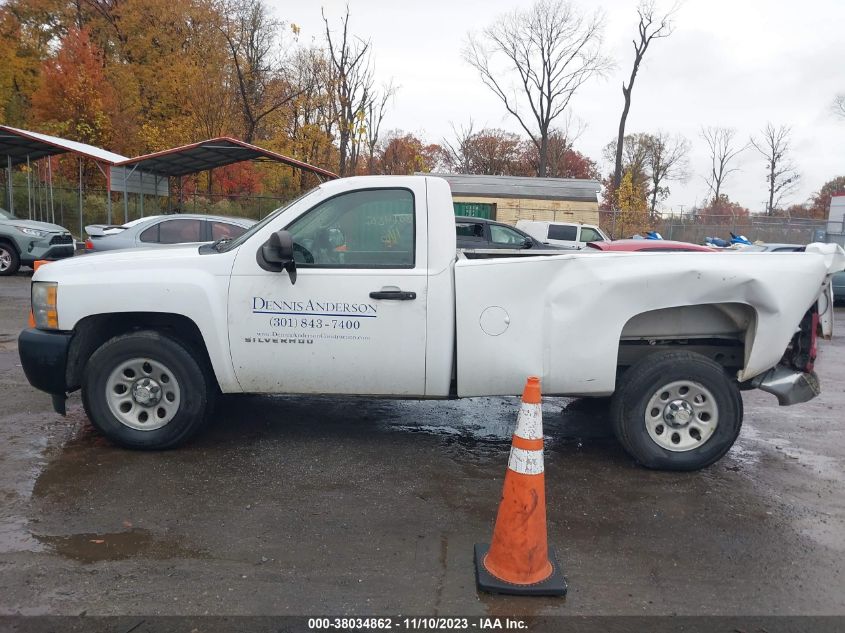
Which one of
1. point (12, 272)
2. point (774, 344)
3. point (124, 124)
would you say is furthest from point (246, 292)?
point (124, 124)

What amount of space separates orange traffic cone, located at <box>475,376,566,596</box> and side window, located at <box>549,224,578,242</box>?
67.7ft

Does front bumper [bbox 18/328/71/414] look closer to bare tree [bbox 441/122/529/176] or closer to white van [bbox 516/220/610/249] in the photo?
white van [bbox 516/220/610/249]

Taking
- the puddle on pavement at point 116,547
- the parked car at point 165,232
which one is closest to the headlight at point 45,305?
the puddle on pavement at point 116,547

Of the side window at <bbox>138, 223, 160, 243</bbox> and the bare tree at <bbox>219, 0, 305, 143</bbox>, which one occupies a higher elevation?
the bare tree at <bbox>219, 0, 305, 143</bbox>

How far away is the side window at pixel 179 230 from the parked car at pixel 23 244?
4753mm

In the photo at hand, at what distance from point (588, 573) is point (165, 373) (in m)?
3.09

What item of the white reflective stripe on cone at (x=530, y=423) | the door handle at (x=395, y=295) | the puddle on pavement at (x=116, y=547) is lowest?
the puddle on pavement at (x=116, y=547)

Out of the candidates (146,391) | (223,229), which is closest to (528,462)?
(146,391)

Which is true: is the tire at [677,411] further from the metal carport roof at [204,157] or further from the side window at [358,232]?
the metal carport roof at [204,157]

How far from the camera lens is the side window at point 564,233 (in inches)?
914

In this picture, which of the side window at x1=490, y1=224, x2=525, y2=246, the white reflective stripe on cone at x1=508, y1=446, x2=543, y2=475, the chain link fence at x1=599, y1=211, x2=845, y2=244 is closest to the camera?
the white reflective stripe on cone at x1=508, y1=446, x2=543, y2=475

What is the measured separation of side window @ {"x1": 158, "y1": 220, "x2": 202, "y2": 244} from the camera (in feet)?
40.7

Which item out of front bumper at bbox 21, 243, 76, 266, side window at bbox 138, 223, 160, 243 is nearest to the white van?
side window at bbox 138, 223, 160, 243

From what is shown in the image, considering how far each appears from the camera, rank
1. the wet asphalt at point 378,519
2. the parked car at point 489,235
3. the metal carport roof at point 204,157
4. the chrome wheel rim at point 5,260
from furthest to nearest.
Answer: the metal carport roof at point 204,157, the chrome wheel rim at point 5,260, the parked car at point 489,235, the wet asphalt at point 378,519
